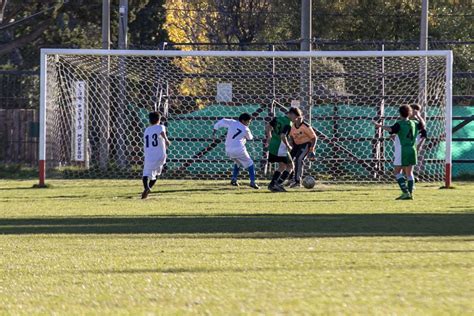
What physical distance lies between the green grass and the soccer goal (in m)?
7.67

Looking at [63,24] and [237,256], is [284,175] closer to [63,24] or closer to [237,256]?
[237,256]

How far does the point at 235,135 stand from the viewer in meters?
26.3

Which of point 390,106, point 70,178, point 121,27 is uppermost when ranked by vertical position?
point 121,27

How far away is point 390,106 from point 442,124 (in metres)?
2.40

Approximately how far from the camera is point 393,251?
11578mm

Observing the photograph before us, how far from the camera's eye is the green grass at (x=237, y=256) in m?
8.05

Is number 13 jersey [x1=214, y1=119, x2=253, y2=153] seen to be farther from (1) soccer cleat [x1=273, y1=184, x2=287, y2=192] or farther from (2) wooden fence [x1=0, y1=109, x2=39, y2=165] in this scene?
(2) wooden fence [x1=0, y1=109, x2=39, y2=165]

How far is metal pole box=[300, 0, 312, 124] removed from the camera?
1165 inches

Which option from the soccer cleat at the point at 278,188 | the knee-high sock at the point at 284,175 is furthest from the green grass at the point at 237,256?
the knee-high sock at the point at 284,175

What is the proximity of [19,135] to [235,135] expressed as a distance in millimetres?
12087

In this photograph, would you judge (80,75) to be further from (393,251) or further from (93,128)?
(393,251)

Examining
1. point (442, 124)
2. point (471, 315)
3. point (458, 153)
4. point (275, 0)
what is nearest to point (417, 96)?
point (442, 124)

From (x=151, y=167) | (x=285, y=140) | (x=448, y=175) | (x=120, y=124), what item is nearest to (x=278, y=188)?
(x=285, y=140)

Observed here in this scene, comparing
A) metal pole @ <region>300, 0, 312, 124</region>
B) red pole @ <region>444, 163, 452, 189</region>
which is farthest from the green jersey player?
metal pole @ <region>300, 0, 312, 124</region>
